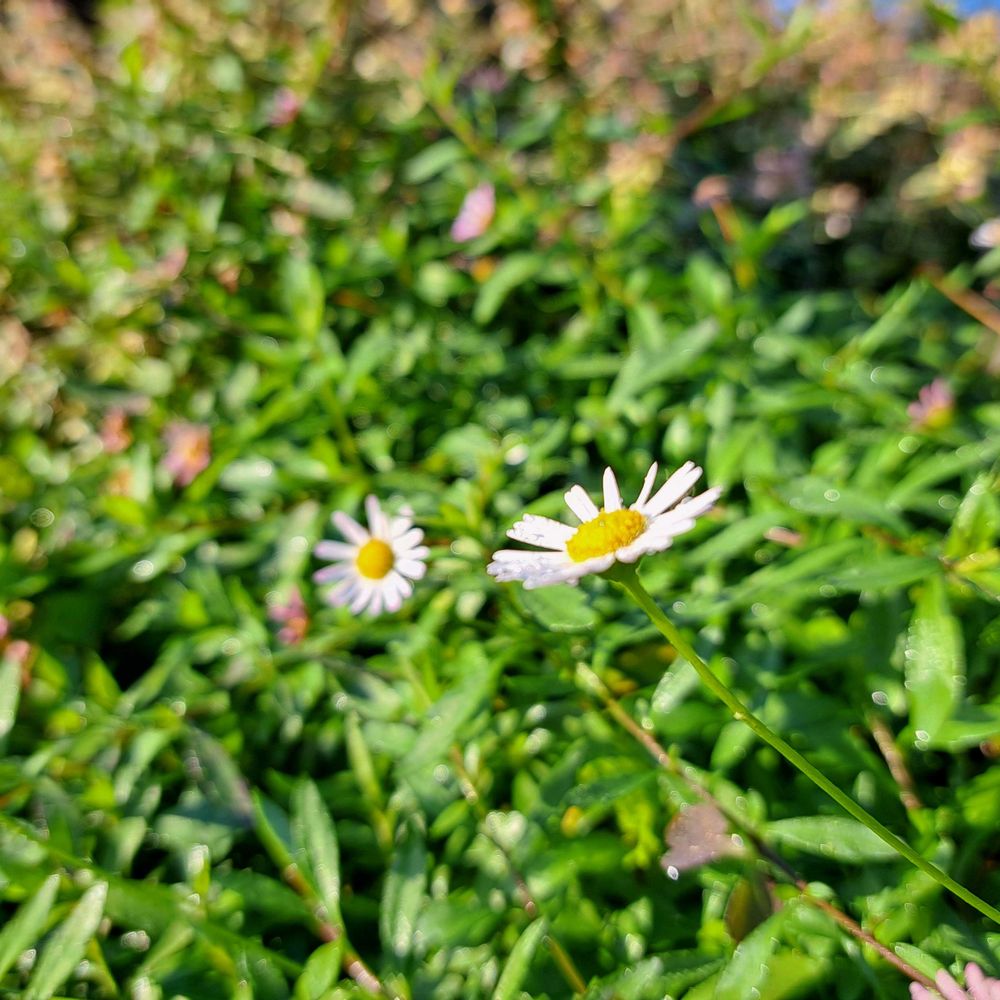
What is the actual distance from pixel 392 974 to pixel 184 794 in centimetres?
43

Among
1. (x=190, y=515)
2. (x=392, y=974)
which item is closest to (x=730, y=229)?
(x=190, y=515)

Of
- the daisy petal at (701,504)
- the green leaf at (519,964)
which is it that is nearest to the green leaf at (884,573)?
the daisy petal at (701,504)

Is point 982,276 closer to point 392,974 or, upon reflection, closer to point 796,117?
point 796,117

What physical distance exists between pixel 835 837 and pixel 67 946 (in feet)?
2.58

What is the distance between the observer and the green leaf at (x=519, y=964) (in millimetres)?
987

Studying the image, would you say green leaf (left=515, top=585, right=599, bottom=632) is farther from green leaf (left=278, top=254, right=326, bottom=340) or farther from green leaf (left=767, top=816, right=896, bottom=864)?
green leaf (left=278, top=254, right=326, bottom=340)

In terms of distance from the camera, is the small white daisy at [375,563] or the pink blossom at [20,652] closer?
the small white daisy at [375,563]

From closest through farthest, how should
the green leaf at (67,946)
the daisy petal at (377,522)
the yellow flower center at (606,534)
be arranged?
the yellow flower center at (606,534) < the green leaf at (67,946) < the daisy petal at (377,522)

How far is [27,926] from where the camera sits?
109cm

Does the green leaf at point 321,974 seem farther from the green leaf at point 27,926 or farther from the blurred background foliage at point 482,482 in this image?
the green leaf at point 27,926

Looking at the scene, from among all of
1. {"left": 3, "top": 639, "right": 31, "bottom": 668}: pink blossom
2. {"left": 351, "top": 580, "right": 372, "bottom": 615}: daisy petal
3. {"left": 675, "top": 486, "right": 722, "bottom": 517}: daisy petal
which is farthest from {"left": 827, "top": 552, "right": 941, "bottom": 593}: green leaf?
{"left": 3, "top": 639, "right": 31, "bottom": 668}: pink blossom

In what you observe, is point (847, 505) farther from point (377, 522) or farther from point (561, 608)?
point (377, 522)

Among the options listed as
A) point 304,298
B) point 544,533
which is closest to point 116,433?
point 304,298

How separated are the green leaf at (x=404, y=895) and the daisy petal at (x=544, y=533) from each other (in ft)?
1.47
